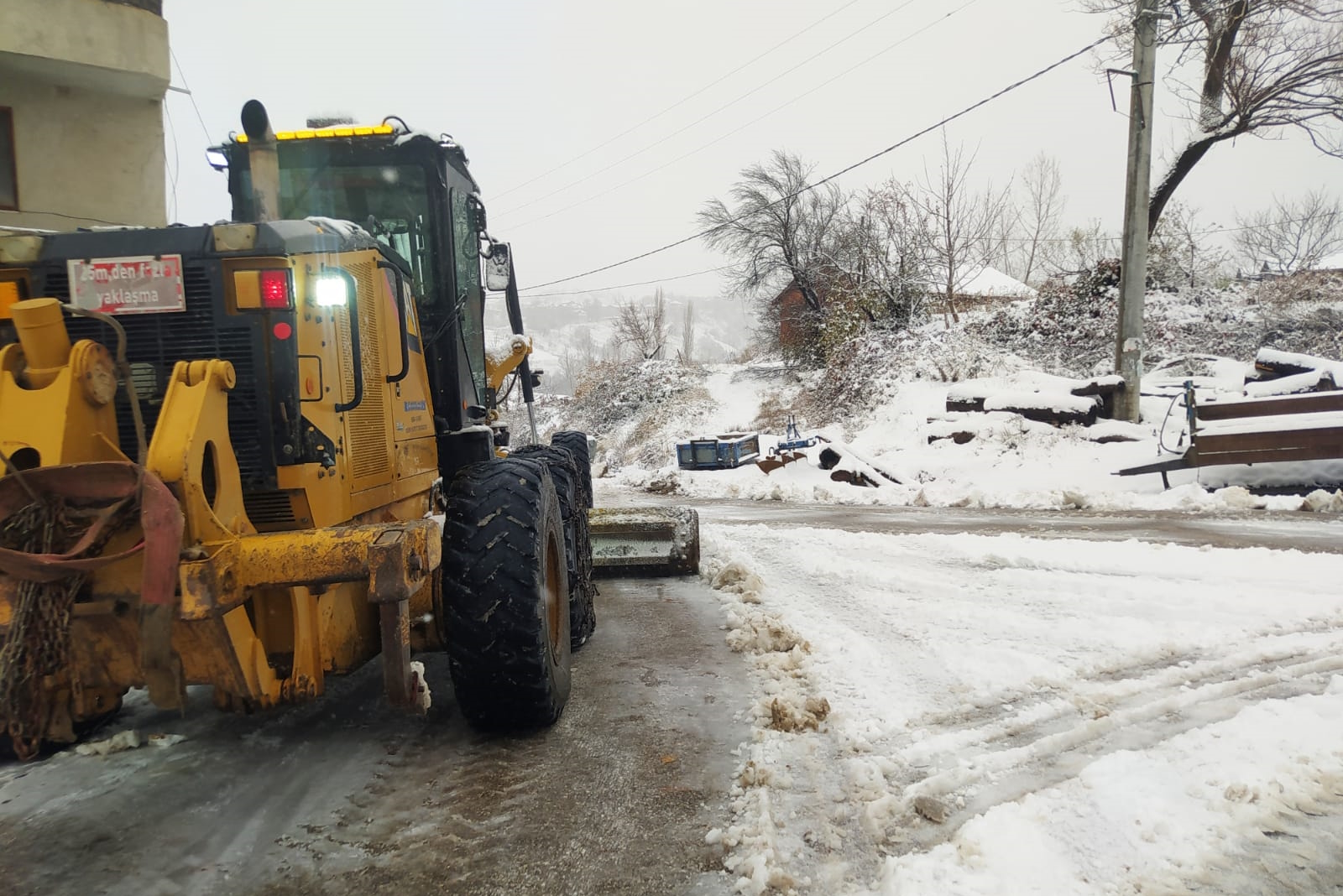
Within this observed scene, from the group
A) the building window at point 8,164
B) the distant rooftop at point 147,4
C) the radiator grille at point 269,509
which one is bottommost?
the radiator grille at point 269,509

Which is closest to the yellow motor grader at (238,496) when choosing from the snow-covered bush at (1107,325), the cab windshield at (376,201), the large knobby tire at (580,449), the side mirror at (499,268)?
the cab windshield at (376,201)

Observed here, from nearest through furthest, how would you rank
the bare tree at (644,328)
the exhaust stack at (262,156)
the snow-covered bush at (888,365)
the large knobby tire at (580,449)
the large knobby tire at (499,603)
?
the large knobby tire at (499,603)
the exhaust stack at (262,156)
the large knobby tire at (580,449)
the snow-covered bush at (888,365)
the bare tree at (644,328)

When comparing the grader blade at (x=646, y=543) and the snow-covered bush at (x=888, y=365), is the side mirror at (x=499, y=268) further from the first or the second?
the snow-covered bush at (x=888, y=365)

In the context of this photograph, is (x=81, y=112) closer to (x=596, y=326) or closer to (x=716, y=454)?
(x=716, y=454)

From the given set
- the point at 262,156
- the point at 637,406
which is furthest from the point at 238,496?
the point at 637,406

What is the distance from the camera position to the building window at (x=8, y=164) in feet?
37.1

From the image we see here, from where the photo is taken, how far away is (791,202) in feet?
103

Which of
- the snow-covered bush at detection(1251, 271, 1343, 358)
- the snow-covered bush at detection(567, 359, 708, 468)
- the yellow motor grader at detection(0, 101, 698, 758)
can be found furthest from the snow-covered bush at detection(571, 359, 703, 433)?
the yellow motor grader at detection(0, 101, 698, 758)

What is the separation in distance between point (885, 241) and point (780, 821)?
24959mm

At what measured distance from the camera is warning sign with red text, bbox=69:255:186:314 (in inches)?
119

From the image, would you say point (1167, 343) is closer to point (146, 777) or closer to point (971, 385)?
point (971, 385)

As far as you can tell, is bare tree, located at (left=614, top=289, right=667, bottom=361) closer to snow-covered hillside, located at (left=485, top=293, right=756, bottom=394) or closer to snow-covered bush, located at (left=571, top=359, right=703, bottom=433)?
snow-covered bush, located at (left=571, top=359, right=703, bottom=433)

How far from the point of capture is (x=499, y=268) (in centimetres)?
525

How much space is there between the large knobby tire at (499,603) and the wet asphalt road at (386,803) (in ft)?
0.81
